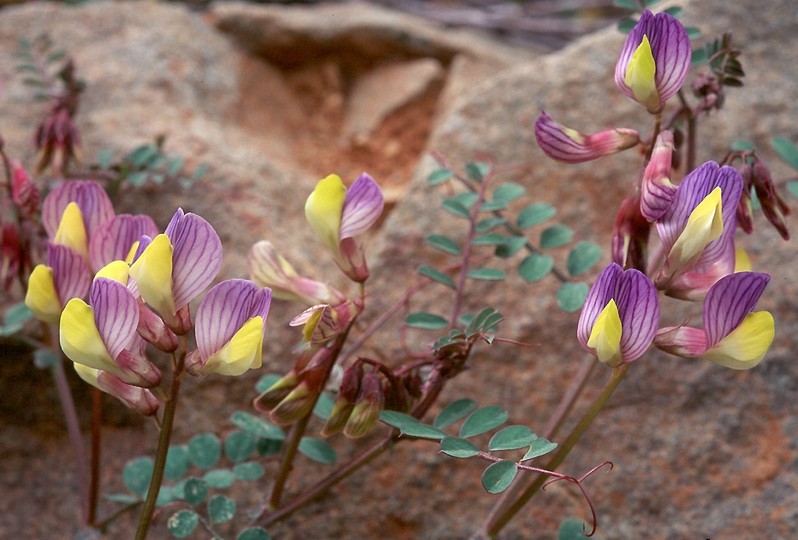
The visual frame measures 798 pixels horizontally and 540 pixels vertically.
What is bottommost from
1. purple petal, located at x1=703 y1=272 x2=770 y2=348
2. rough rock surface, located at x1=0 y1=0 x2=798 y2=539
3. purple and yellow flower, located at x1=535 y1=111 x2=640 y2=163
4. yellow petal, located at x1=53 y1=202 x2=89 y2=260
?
rough rock surface, located at x1=0 y1=0 x2=798 y2=539

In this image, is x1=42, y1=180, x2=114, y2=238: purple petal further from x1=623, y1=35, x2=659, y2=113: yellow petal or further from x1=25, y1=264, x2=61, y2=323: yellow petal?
x1=623, y1=35, x2=659, y2=113: yellow petal

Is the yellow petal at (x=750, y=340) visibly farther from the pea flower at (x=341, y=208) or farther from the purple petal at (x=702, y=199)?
the pea flower at (x=341, y=208)

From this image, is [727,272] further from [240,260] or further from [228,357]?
[240,260]

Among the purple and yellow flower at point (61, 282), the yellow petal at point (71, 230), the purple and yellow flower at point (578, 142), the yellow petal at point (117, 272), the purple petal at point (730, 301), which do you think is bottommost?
the purple and yellow flower at point (61, 282)

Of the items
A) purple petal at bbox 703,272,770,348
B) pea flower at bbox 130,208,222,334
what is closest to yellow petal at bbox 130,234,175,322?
pea flower at bbox 130,208,222,334

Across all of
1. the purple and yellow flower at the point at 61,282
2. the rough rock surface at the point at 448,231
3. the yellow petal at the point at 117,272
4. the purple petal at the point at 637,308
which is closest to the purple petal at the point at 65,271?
the purple and yellow flower at the point at 61,282

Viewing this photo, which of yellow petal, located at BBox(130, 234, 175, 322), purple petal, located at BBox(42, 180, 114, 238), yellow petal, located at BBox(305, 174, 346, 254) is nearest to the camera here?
yellow petal, located at BBox(130, 234, 175, 322)

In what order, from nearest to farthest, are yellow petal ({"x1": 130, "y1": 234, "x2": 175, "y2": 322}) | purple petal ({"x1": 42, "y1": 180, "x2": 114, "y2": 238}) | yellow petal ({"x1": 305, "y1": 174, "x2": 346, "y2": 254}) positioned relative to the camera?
yellow petal ({"x1": 130, "y1": 234, "x2": 175, "y2": 322}) → yellow petal ({"x1": 305, "y1": 174, "x2": 346, "y2": 254}) → purple petal ({"x1": 42, "y1": 180, "x2": 114, "y2": 238})
